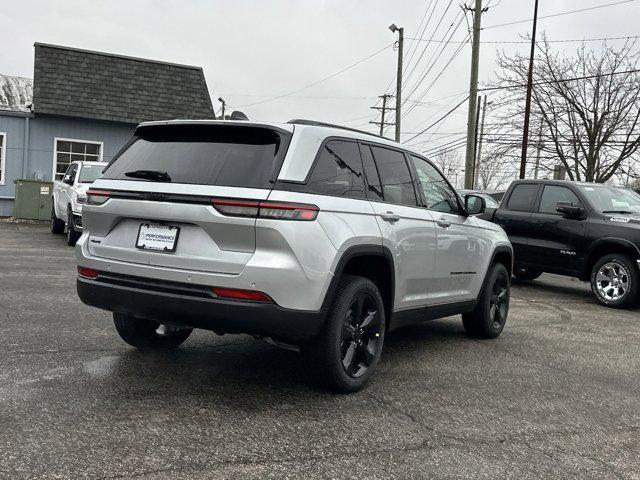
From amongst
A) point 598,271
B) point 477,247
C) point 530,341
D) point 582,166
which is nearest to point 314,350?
point 477,247

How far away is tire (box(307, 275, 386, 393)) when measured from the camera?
4176 millimetres

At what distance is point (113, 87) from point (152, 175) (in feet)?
61.4

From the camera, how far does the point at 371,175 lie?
483cm

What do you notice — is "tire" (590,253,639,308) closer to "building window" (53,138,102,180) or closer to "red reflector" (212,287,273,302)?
"red reflector" (212,287,273,302)

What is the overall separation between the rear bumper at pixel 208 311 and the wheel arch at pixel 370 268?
0.23m

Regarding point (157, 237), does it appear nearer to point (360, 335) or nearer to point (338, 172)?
point (338, 172)

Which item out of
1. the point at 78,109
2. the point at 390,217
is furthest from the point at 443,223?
the point at 78,109

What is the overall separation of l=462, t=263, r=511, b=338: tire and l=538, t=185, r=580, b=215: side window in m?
3.96

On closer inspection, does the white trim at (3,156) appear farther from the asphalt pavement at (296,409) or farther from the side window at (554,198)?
the side window at (554,198)

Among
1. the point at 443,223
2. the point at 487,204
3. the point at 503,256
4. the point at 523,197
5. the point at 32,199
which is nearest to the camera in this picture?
the point at 443,223

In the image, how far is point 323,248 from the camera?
13.2 feet

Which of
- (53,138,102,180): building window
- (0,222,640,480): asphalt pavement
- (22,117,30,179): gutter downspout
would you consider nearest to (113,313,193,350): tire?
(0,222,640,480): asphalt pavement

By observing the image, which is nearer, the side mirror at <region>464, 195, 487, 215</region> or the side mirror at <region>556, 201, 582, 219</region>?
the side mirror at <region>464, 195, 487, 215</region>

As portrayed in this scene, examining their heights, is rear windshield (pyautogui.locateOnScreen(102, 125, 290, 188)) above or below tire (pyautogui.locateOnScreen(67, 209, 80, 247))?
above
